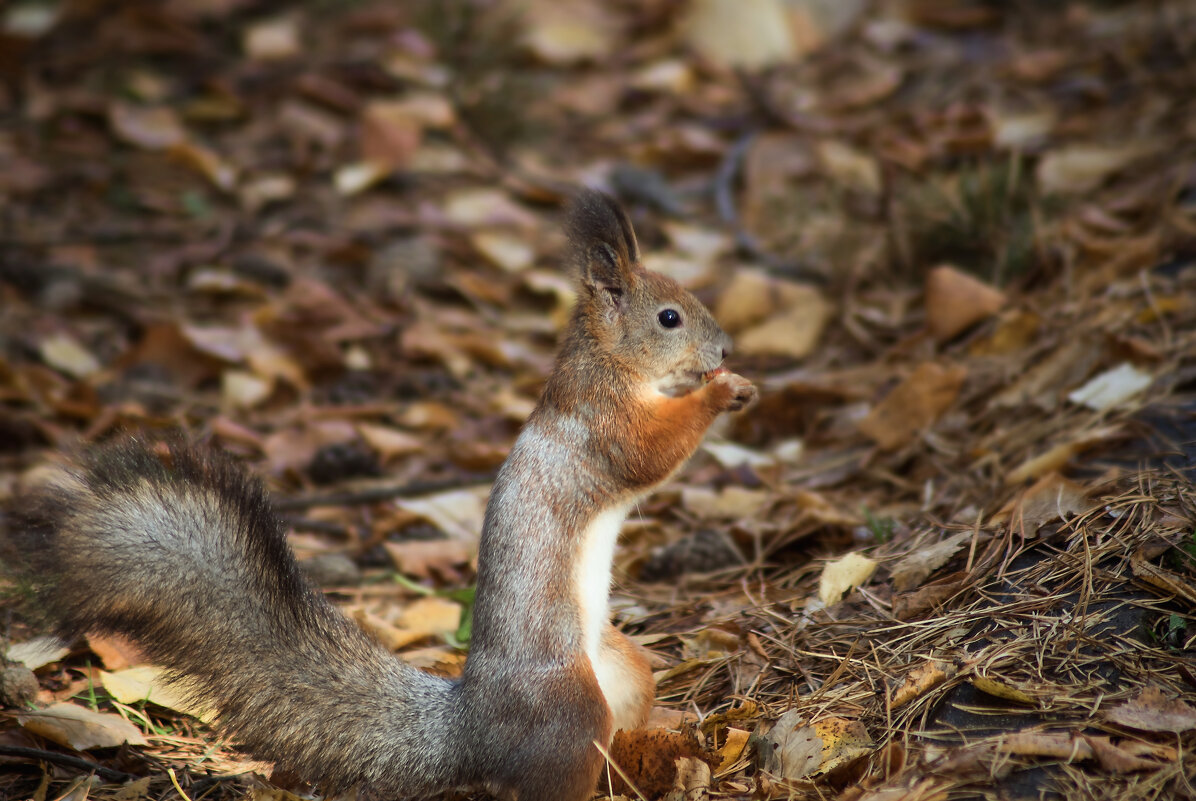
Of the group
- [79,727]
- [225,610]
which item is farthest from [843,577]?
[79,727]

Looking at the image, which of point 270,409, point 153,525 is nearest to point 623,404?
point 153,525

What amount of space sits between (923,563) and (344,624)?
122 cm

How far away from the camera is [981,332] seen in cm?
323

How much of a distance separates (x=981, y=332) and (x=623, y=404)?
155cm

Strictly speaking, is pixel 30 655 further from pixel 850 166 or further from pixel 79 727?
pixel 850 166

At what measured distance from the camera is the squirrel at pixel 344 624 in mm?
1814

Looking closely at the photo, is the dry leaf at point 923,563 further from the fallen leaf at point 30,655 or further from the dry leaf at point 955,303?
the fallen leaf at point 30,655

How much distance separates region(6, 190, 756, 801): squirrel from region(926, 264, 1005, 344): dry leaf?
160 centimetres

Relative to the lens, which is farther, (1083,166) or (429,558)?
(1083,166)

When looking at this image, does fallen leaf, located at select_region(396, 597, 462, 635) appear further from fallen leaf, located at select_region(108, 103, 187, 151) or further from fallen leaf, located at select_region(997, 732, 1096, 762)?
fallen leaf, located at select_region(108, 103, 187, 151)

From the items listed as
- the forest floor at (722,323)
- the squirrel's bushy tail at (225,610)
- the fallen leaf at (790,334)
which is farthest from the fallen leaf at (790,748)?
the fallen leaf at (790,334)

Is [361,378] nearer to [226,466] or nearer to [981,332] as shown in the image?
[226,466]

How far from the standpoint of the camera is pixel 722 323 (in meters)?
3.44

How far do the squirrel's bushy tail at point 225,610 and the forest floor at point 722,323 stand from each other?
0.44ft
